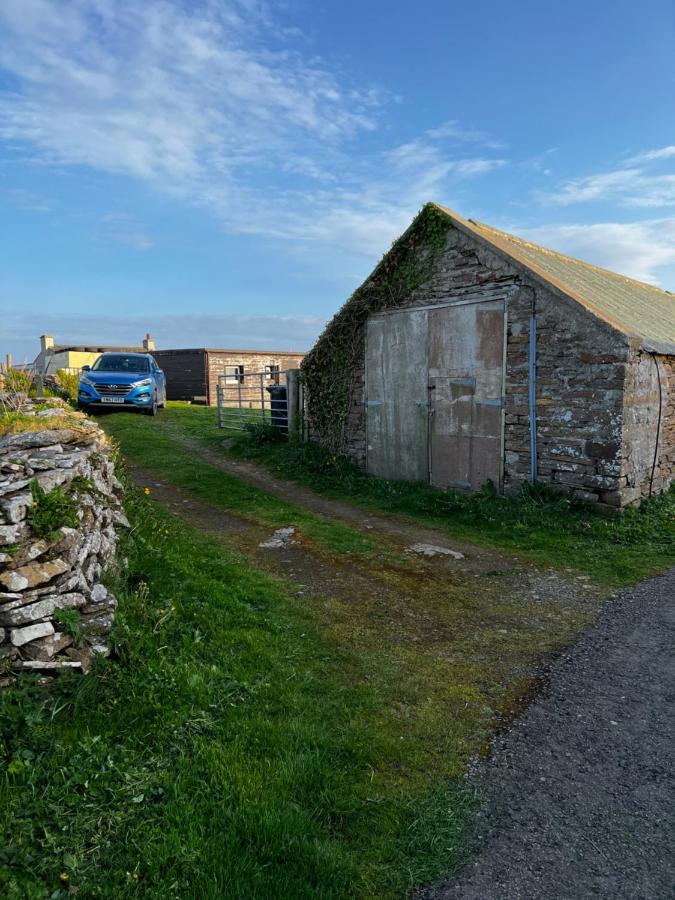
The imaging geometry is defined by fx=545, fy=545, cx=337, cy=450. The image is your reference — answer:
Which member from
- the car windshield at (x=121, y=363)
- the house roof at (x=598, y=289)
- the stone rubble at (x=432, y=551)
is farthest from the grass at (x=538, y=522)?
the car windshield at (x=121, y=363)

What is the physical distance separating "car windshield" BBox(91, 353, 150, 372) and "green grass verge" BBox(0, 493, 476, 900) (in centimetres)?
1424

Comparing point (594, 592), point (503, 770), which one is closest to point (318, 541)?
point (594, 592)

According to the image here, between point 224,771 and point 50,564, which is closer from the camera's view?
point 224,771

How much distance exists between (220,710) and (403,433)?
304 inches

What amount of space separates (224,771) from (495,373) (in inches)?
298

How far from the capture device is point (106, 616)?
3.88 metres

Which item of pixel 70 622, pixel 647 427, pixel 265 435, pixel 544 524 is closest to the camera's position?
pixel 70 622

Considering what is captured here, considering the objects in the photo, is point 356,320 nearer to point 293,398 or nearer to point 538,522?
point 293,398

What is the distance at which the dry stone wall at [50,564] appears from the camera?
3355 millimetres

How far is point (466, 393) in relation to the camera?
31.2 feet

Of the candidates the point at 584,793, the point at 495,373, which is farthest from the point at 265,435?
the point at 584,793

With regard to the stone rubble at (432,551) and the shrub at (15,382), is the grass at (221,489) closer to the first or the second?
the stone rubble at (432,551)

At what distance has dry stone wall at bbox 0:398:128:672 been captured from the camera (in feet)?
11.0

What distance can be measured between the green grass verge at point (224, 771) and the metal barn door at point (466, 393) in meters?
5.67
